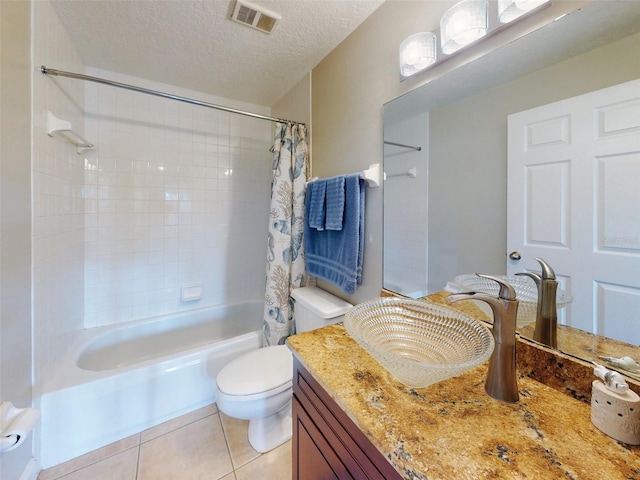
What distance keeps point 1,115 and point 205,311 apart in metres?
1.73

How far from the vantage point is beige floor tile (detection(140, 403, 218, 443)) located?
144cm

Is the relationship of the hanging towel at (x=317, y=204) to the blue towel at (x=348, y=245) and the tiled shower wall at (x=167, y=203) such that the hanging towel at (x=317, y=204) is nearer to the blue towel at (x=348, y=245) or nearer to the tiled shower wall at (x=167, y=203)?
the blue towel at (x=348, y=245)

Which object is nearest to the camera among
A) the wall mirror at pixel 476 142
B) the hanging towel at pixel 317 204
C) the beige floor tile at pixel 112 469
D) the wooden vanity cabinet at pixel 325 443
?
the wooden vanity cabinet at pixel 325 443

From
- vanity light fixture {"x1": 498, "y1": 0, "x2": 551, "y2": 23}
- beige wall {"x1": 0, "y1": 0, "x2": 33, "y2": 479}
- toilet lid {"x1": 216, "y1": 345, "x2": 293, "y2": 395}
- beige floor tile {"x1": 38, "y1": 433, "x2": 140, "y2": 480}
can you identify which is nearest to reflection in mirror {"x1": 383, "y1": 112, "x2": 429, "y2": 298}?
vanity light fixture {"x1": 498, "y1": 0, "x2": 551, "y2": 23}

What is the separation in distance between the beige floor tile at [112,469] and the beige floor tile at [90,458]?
0.03 meters

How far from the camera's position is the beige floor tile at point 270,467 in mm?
1213

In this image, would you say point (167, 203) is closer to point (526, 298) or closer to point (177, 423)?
point (177, 423)

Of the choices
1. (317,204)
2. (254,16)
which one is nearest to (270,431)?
(317,204)

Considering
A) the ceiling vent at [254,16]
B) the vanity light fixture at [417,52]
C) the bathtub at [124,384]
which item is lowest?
the bathtub at [124,384]

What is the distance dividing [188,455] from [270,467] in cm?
44

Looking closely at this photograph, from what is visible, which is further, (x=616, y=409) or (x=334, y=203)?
(x=334, y=203)

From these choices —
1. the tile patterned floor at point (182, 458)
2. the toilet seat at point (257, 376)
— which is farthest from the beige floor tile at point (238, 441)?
the toilet seat at point (257, 376)

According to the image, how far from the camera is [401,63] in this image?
112 cm

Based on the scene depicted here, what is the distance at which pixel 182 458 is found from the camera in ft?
4.26
